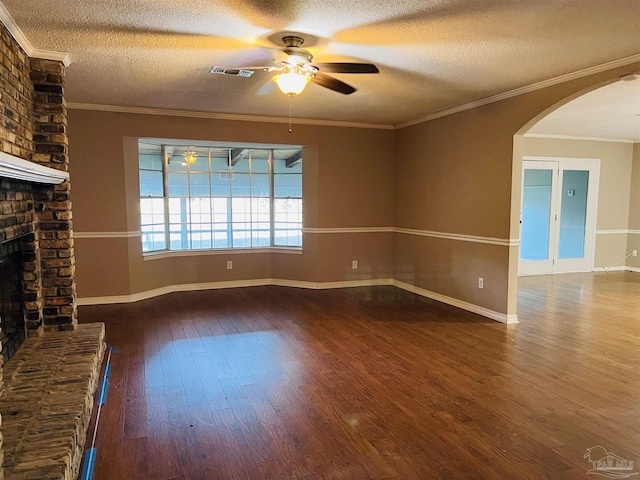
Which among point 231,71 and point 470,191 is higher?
point 231,71

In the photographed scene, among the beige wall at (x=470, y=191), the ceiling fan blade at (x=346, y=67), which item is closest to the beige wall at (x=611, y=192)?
the beige wall at (x=470, y=191)

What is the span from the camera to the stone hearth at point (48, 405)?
1.77 m

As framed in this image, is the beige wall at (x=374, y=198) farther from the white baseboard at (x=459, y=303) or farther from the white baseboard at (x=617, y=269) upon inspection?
the white baseboard at (x=617, y=269)

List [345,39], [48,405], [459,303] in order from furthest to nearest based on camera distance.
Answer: [459,303]
[345,39]
[48,405]

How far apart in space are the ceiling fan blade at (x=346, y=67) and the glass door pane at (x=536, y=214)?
5.44m

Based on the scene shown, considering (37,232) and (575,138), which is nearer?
(37,232)

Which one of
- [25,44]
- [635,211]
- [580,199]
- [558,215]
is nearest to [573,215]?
[580,199]

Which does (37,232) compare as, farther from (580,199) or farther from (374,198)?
(580,199)

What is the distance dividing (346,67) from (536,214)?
582 centimetres

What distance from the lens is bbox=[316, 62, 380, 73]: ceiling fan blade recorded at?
2.84 meters

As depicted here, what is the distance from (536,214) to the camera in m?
7.45

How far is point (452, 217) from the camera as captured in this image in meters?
5.27

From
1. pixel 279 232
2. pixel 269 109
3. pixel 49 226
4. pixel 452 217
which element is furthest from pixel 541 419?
pixel 279 232

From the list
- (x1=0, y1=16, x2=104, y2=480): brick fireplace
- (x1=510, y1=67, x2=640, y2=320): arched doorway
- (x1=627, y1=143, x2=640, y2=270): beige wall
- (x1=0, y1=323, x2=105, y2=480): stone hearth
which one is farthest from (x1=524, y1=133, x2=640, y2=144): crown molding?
(x1=0, y1=323, x2=105, y2=480): stone hearth
